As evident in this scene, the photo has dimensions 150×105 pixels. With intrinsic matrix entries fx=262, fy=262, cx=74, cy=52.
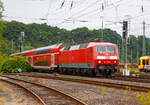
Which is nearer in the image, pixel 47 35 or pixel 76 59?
pixel 76 59

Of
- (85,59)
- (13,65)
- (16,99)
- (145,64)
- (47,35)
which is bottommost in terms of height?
(16,99)

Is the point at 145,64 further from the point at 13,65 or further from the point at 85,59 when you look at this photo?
the point at 13,65

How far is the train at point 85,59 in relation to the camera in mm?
24750

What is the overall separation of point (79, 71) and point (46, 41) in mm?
64246

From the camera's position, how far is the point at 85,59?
1028 inches

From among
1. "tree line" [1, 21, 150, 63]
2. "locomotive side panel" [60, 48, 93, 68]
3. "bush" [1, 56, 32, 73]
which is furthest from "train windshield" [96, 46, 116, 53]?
"tree line" [1, 21, 150, 63]

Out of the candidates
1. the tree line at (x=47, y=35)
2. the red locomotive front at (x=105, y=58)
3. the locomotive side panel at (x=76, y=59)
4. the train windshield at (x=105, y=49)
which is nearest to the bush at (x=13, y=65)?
the locomotive side panel at (x=76, y=59)

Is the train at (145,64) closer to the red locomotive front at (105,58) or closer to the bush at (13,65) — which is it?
the red locomotive front at (105,58)

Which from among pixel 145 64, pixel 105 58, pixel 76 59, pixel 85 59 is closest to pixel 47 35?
pixel 145 64

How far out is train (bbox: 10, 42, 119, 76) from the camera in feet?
81.2

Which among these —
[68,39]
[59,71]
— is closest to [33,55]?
[59,71]

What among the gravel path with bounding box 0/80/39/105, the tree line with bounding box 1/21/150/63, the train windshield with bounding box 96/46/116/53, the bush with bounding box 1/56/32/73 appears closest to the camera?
the gravel path with bounding box 0/80/39/105

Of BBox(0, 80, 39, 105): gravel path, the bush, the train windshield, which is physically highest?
the train windshield

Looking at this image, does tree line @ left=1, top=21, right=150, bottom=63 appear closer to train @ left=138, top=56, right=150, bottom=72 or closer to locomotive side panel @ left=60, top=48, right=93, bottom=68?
train @ left=138, top=56, right=150, bottom=72
